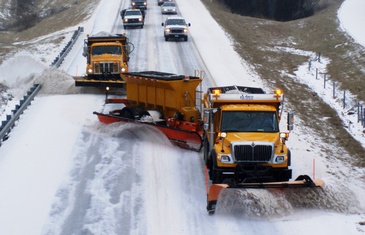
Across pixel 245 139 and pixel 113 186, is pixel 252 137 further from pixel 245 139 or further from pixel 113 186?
pixel 113 186

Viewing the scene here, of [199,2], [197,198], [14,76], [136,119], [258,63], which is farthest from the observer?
[199,2]

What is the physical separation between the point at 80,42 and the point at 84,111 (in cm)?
1998

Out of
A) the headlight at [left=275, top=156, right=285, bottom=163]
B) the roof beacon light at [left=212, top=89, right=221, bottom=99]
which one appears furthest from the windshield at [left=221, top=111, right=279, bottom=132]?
the headlight at [left=275, top=156, right=285, bottom=163]

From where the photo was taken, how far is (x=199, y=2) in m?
63.3

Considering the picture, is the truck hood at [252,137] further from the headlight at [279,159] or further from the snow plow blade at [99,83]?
the snow plow blade at [99,83]

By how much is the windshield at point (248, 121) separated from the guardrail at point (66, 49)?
68.8 ft

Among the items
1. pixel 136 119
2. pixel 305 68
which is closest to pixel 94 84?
pixel 136 119

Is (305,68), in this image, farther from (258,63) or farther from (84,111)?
(84,111)

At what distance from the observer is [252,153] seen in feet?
46.5

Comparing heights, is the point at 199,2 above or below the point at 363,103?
above

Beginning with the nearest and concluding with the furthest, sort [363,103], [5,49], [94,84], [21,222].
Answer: [21,222] < [94,84] < [363,103] < [5,49]

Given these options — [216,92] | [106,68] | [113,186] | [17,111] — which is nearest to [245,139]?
[216,92]

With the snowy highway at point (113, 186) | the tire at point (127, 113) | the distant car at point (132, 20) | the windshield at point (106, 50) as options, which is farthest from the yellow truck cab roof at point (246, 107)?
the distant car at point (132, 20)

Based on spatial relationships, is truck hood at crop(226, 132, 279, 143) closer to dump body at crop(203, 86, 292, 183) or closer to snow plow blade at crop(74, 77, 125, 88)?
dump body at crop(203, 86, 292, 183)
